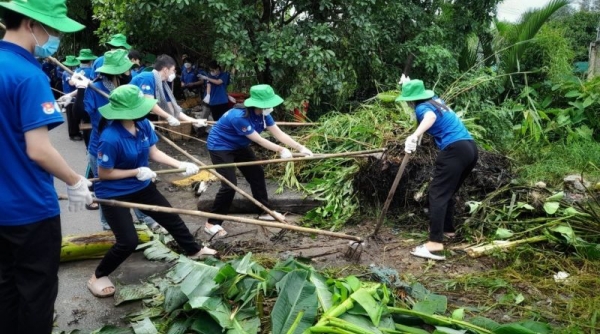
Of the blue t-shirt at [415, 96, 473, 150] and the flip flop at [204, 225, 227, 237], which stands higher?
the blue t-shirt at [415, 96, 473, 150]

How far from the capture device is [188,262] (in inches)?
150

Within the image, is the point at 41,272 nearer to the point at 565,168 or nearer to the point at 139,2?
the point at 139,2

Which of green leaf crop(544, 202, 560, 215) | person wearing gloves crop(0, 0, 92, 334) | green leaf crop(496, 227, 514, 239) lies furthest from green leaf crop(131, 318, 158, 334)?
green leaf crop(544, 202, 560, 215)

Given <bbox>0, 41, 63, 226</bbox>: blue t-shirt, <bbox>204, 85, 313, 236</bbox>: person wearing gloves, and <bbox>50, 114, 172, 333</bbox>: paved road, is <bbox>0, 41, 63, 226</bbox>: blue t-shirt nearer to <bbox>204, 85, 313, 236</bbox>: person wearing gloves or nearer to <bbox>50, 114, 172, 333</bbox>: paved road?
<bbox>50, 114, 172, 333</bbox>: paved road

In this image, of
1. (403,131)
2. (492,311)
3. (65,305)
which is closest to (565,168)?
(403,131)

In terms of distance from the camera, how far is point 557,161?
291 inches

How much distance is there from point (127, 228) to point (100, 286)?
1.77 ft

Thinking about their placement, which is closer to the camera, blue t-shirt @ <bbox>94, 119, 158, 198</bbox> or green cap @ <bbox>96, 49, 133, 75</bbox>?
blue t-shirt @ <bbox>94, 119, 158, 198</bbox>

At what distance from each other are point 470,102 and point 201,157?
4.30m

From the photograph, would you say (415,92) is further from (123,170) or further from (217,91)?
(217,91)

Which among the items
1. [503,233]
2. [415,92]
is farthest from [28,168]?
[503,233]

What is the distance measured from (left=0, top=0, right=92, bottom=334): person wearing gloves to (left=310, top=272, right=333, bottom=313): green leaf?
61.9 inches

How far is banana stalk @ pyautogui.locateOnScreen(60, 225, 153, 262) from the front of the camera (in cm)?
454

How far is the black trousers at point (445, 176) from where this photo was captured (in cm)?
486
